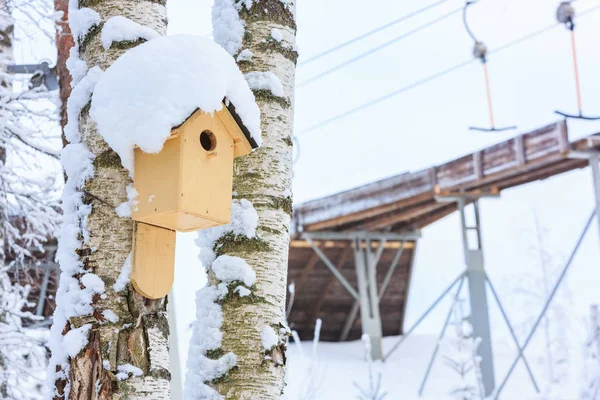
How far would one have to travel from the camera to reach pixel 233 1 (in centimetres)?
199

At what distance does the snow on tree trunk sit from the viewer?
1.36 metres

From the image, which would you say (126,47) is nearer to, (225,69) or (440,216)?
(225,69)

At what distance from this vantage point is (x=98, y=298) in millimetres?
1392

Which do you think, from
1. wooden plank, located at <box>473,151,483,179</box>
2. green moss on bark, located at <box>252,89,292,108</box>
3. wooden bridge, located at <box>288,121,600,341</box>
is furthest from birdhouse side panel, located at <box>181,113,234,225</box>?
wooden plank, located at <box>473,151,483,179</box>

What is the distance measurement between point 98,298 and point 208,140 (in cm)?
41

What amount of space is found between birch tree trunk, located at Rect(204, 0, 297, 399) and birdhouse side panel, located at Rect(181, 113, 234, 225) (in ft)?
0.74

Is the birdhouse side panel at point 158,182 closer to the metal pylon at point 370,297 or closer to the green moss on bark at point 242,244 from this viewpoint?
the green moss on bark at point 242,244

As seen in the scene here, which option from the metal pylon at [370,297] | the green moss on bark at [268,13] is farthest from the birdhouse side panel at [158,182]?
the metal pylon at [370,297]

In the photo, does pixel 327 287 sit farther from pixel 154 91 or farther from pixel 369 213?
pixel 154 91

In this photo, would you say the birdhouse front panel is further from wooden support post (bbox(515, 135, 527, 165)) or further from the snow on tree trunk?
wooden support post (bbox(515, 135, 527, 165))

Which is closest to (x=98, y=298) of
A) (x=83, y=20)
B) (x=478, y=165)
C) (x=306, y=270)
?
(x=83, y=20)

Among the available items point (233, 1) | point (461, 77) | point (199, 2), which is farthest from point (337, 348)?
point (461, 77)

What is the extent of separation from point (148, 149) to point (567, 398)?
10019 millimetres

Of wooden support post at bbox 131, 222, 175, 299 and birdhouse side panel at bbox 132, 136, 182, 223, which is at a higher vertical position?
birdhouse side panel at bbox 132, 136, 182, 223
